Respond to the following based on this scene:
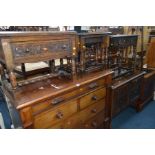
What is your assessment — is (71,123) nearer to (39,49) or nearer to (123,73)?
(39,49)

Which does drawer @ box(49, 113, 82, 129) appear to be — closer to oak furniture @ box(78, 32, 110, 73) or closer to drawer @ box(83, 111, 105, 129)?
drawer @ box(83, 111, 105, 129)

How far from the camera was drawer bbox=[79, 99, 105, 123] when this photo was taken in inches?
67.8

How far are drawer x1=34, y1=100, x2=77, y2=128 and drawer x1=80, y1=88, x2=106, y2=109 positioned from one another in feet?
0.40

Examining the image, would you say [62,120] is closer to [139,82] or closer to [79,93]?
[79,93]

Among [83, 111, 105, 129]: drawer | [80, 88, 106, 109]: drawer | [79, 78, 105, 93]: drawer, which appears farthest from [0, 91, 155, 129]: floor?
[79, 78, 105, 93]: drawer

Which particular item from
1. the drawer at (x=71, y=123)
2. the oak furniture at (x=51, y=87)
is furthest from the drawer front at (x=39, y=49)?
the drawer at (x=71, y=123)

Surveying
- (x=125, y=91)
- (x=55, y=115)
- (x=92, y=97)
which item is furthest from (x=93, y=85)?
(x=125, y=91)

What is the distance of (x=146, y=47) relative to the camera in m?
3.48

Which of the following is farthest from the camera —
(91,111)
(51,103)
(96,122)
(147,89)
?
(147,89)

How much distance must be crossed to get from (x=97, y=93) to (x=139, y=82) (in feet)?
3.87

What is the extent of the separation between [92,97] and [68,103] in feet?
1.23

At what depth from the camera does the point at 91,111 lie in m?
1.82

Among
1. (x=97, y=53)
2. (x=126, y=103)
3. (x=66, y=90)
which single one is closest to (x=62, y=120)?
(x=66, y=90)

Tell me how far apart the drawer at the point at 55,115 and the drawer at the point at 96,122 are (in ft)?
1.14
